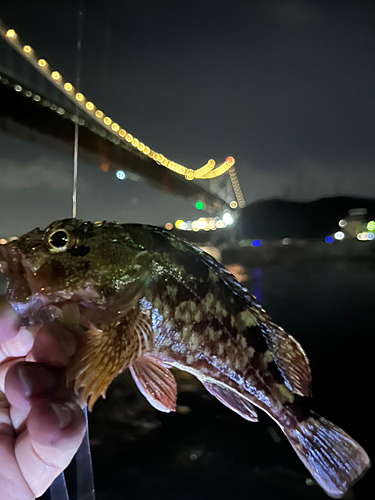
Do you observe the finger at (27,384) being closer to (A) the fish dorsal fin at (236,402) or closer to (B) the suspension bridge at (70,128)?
(A) the fish dorsal fin at (236,402)

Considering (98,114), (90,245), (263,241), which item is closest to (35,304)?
(90,245)

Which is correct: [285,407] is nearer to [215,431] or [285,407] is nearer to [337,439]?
[337,439]

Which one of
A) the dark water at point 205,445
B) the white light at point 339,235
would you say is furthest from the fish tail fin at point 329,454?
the white light at point 339,235

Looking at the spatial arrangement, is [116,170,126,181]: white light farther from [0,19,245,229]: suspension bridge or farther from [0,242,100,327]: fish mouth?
[0,242,100,327]: fish mouth

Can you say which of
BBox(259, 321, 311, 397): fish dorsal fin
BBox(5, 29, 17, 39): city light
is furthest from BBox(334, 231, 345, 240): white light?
BBox(259, 321, 311, 397): fish dorsal fin

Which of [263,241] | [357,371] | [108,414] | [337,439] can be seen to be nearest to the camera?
[337,439]

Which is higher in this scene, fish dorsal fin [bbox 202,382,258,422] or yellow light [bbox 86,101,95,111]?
yellow light [bbox 86,101,95,111]

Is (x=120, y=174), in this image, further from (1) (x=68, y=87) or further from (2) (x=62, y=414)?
(2) (x=62, y=414)

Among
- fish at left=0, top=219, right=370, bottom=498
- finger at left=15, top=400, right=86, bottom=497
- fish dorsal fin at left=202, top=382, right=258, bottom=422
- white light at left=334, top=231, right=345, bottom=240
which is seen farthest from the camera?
white light at left=334, top=231, right=345, bottom=240

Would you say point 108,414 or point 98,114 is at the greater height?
point 98,114
